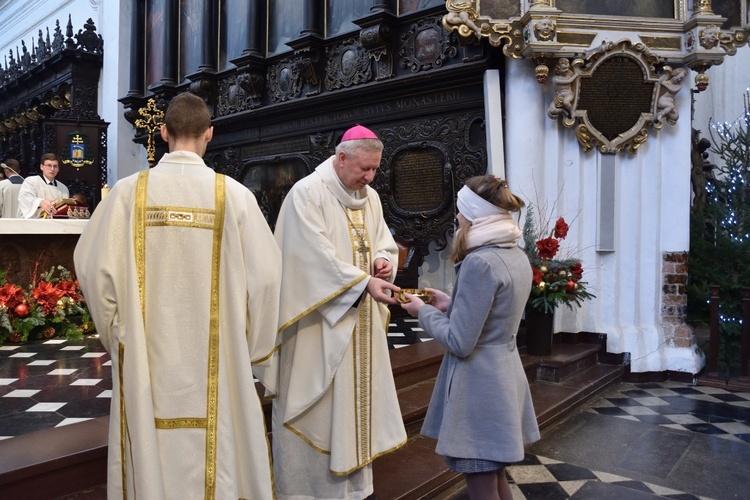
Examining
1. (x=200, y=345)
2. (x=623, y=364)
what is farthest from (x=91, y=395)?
(x=623, y=364)

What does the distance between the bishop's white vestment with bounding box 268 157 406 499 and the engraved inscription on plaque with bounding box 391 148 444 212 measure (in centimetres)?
431

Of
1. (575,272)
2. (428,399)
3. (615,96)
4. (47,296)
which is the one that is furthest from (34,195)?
(615,96)

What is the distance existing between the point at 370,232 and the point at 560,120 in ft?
13.1

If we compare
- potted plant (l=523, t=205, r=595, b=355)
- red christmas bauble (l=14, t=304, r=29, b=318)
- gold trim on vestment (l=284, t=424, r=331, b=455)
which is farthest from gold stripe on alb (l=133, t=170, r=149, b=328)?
red christmas bauble (l=14, t=304, r=29, b=318)

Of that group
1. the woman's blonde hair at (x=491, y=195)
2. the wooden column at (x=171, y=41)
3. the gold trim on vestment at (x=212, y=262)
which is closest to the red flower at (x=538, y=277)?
the woman's blonde hair at (x=491, y=195)

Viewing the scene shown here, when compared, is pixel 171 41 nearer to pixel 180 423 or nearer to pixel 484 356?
pixel 180 423

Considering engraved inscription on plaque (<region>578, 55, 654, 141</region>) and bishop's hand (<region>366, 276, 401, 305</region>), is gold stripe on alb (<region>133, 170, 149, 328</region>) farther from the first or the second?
engraved inscription on plaque (<region>578, 55, 654, 141</region>)

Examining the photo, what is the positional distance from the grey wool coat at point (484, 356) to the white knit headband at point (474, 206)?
0.43ft

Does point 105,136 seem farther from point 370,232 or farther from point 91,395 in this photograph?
point 370,232

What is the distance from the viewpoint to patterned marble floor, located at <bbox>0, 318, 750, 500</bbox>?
359 centimetres

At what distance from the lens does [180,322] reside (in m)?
2.31

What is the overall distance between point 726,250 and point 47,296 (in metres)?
7.05

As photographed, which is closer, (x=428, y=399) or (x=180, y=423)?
(x=180, y=423)

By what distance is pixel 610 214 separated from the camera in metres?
6.38
